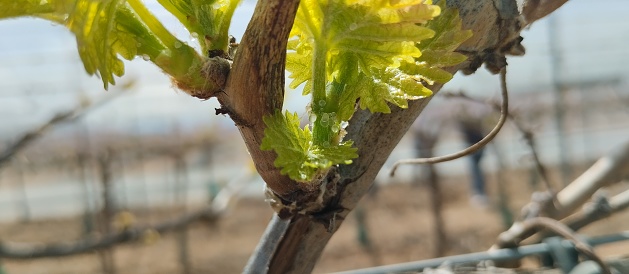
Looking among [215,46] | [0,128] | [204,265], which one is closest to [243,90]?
[215,46]

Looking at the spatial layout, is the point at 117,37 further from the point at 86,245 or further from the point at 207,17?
the point at 86,245

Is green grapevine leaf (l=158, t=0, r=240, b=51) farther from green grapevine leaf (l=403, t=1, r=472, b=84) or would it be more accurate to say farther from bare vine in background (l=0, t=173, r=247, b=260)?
bare vine in background (l=0, t=173, r=247, b=260)

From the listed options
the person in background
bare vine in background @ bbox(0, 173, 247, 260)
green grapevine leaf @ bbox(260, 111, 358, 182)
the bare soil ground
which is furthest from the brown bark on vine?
the bare soil ground

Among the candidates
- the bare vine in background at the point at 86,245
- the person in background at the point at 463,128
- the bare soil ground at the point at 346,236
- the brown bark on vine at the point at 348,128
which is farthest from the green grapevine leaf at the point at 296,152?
the bare soil ground at the point at 346,236

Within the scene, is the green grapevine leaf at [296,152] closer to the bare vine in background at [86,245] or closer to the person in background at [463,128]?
the bare vine in background at [86,245]

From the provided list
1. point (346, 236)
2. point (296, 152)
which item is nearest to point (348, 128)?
point (296, 152)

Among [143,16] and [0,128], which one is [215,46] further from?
[0,128]
